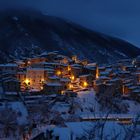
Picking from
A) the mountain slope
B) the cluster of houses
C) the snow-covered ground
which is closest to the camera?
the snow-covered ground

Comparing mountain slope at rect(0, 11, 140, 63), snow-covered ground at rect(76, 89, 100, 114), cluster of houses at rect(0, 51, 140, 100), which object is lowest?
snow-covered ground at rect(76, 89, 100, 114)

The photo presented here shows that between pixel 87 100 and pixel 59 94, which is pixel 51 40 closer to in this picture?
pixel 59 94

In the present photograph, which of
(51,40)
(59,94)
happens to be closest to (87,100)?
(59,94)

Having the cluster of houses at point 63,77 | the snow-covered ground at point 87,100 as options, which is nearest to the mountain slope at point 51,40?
the cluster of houses at point 63,77

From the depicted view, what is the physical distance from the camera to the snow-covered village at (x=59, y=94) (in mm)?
36125

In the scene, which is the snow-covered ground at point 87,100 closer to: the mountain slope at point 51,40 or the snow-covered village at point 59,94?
the snow-covered village at point 59,94

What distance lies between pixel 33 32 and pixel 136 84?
234 feet

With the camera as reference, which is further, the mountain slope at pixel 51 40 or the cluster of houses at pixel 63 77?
the mountain slope at pixel 51 40

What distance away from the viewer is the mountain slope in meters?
103

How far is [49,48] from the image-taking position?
106 meters

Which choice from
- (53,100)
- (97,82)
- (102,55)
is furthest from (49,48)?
(53,100)

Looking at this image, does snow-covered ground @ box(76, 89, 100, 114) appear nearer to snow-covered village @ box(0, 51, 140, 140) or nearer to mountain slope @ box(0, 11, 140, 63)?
snow-covered village @ box(0, 51, 140, 140)

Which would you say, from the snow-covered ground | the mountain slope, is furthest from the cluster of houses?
the mountain slope

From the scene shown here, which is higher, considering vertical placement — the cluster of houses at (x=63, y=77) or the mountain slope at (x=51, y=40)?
the mountain slope at (x=51, y=40)
